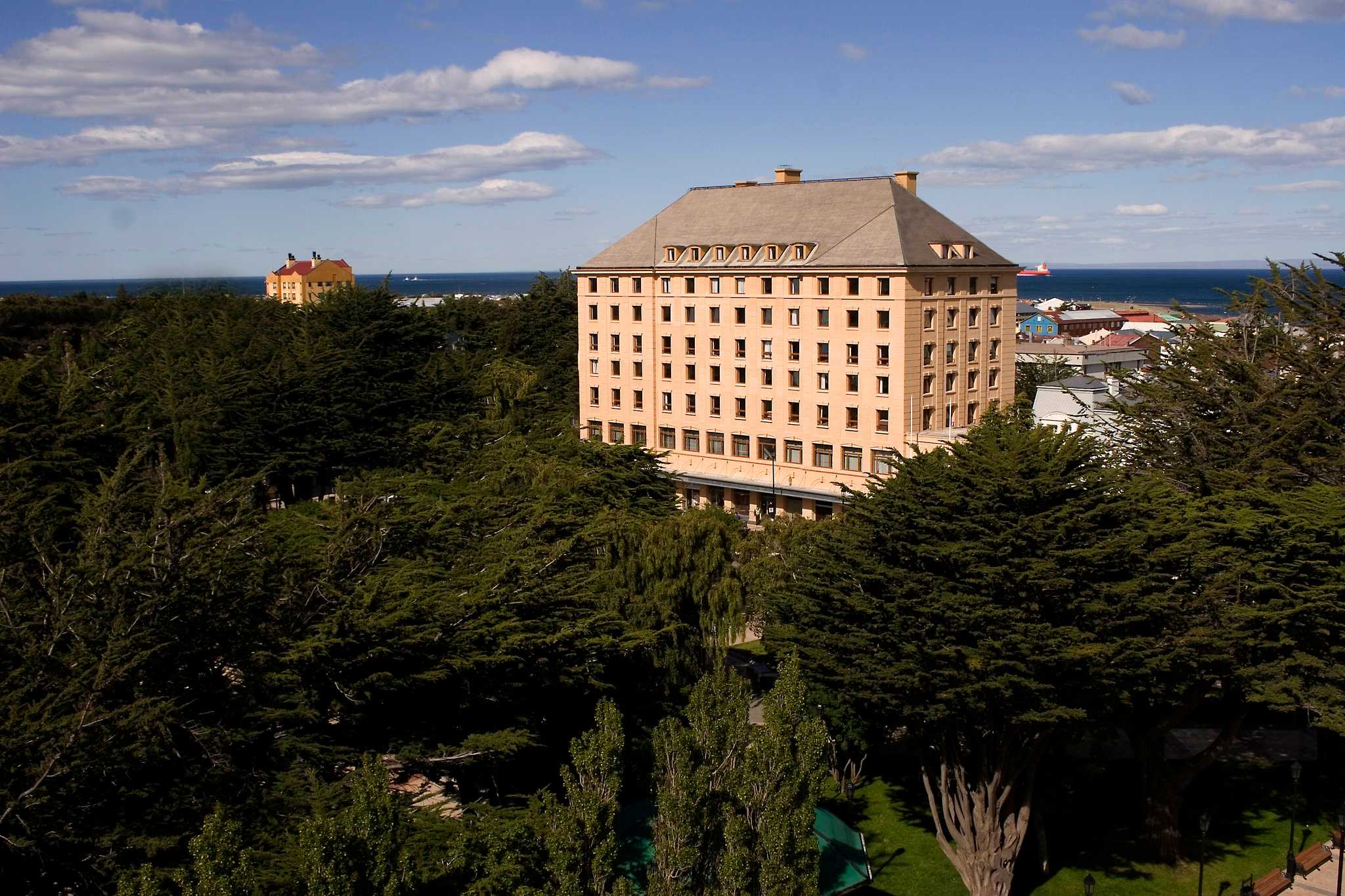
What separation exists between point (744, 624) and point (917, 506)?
11634 mm

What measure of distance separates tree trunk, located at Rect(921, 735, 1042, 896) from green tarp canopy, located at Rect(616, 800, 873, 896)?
8.02 ft

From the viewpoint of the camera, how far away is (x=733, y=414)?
75.2 meters

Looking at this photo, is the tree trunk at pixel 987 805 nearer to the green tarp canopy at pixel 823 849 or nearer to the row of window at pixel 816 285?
the green tarp canopy at pixel 823 849

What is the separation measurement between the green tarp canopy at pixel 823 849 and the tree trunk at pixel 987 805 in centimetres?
244

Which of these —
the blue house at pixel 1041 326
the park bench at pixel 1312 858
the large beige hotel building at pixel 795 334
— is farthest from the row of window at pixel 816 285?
the blue house at pixel 1041 326

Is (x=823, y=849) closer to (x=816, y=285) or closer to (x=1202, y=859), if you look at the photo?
(x=1202, y=859)

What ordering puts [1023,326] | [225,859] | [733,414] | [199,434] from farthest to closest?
[1023,326], [733,414], [199,434], [225,859]

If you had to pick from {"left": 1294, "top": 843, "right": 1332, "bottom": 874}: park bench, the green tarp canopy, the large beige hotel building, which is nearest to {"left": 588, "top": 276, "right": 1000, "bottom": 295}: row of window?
the large beige hotel building

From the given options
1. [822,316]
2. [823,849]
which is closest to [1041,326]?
[822,316]

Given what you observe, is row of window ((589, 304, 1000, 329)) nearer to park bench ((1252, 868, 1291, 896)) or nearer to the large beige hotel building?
the large beige hotel building

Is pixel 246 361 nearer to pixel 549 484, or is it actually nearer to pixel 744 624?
pixel 549 484

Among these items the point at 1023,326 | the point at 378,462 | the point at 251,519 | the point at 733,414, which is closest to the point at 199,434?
the point at 378,462

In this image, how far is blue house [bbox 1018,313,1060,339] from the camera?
506 feet

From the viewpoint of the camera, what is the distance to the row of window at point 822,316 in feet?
222
